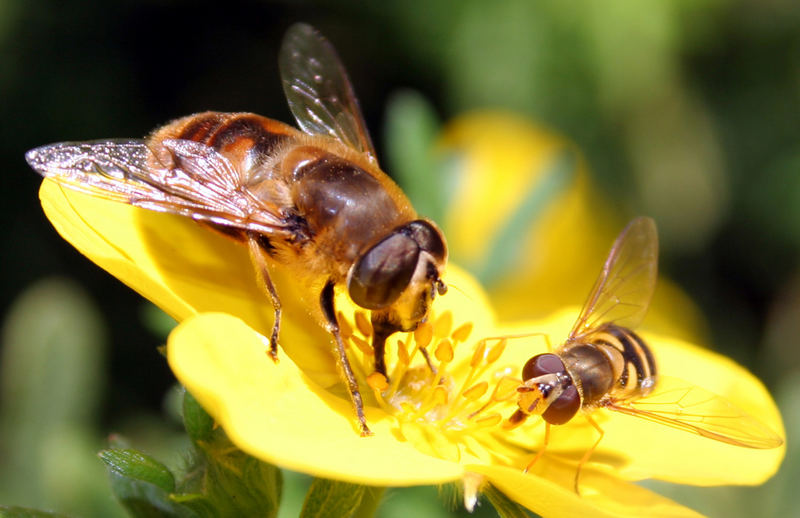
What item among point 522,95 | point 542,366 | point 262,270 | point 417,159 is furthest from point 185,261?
point 522,95

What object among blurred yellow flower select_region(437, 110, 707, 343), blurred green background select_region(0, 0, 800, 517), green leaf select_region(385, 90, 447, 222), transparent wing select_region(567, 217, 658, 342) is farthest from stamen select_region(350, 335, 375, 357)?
blurred green background select_region(0, 0, 800, 517)

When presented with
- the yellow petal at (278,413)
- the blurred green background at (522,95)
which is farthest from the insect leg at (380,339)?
the blurred green background at (522,95)

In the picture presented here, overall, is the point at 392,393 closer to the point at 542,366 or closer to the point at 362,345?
the point at 362,345

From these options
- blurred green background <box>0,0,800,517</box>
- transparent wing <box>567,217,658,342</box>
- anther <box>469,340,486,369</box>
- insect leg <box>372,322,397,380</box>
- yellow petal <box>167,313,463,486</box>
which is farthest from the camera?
blurred green background <box>0,0,800,517</box>

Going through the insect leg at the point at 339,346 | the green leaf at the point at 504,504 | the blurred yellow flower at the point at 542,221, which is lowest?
the blurred yellow flower at the point at 542,221

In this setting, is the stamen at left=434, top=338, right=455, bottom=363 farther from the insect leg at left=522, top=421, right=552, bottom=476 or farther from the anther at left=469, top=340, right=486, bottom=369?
the insect leg at left=522, top=421, right=552, bottom=476

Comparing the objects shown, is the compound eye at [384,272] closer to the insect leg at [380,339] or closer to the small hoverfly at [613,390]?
the insect leg at [380,339]
